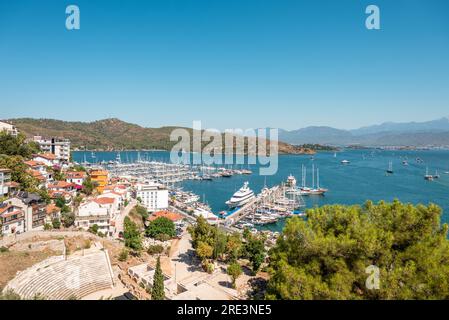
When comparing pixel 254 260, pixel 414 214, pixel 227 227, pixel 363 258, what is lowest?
pixel 227 227

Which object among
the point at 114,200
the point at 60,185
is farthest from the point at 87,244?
the point at 60,185

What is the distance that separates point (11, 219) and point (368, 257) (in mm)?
18120

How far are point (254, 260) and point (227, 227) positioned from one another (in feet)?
41.0

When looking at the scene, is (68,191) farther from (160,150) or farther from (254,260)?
(160,150)

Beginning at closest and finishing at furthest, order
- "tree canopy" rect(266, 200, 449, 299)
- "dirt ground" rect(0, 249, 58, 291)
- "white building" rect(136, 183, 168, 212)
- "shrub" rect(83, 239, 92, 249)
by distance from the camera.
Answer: "tree canopy" rect(266, 200, 449, 299) < "dirt ground" rect(0, 249, 58, 291) < "shrub" rect(83, 239, 92, 249) < "white building" rect(136, 183, 168, 212)

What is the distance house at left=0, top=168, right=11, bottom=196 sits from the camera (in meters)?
18.2

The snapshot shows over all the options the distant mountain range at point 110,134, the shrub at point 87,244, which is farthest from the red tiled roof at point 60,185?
the distant mountain range at point 110,134

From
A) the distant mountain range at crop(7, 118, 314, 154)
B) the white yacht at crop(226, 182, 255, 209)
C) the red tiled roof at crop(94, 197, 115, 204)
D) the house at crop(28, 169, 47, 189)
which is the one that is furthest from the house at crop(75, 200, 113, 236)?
the distant mountain range at crop(7, 118, 314, 154)

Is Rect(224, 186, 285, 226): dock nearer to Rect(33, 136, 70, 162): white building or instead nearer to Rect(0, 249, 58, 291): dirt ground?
Rect(0, 249, 58, 291): dirt ground

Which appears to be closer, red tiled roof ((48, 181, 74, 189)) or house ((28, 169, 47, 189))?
house ((28, 169, 47, 189))

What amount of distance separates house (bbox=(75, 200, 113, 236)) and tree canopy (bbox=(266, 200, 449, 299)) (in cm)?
1548

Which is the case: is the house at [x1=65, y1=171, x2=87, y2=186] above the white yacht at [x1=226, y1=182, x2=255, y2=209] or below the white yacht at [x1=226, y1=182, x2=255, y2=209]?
above
